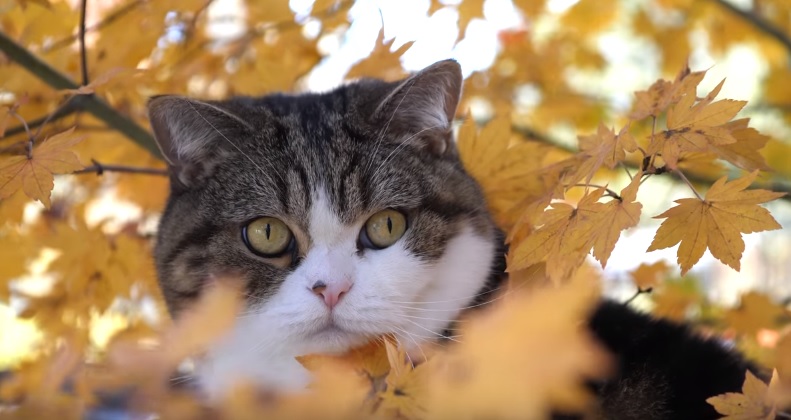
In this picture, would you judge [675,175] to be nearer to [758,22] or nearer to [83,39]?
[758,22]

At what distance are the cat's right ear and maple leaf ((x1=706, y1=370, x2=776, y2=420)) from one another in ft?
3.67

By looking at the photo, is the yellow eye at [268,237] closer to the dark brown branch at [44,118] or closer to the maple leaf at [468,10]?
the dark brown branch at [44,118]

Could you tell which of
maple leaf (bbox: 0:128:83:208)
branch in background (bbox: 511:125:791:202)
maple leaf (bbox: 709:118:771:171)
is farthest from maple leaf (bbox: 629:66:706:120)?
maple leaf (bbox: 0:128:83:208)

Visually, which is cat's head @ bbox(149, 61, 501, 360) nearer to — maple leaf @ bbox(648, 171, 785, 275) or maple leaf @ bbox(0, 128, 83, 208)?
maple leaf @ bbox(0, 128, 83, 208)

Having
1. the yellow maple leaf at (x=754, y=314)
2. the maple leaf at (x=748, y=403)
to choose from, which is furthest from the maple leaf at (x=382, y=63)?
the yellow maple leaf at (x=754, y=314)

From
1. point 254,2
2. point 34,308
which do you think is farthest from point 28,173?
point 254,2

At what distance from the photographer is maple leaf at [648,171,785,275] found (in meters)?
1.12

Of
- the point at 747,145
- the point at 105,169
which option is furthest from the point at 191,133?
the point at 747,145

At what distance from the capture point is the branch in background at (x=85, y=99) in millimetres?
1542

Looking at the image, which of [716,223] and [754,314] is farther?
[754,314]

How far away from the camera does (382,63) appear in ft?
5.89

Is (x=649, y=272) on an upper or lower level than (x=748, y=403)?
lower

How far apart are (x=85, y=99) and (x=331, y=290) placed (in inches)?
33.9

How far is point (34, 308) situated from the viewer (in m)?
1.93
